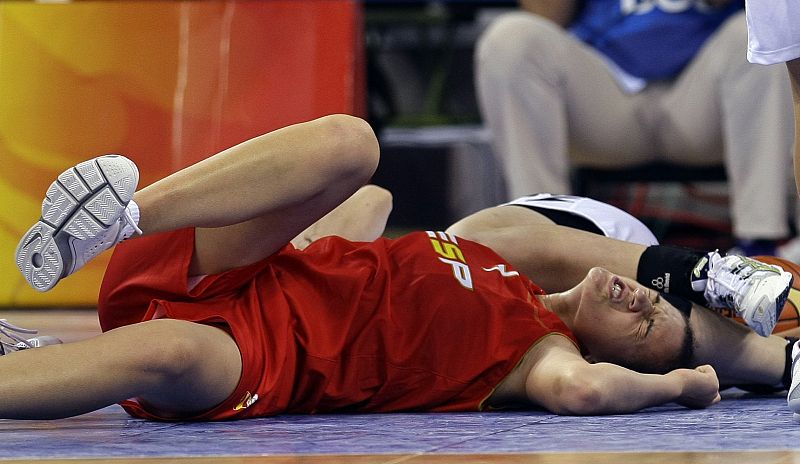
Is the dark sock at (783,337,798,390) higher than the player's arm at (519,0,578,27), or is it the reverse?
the player's arm at (519,0,578,27)

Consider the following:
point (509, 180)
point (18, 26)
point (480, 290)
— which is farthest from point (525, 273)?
point (18, 26)

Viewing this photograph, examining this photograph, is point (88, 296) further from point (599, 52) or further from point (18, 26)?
point (599, 52)

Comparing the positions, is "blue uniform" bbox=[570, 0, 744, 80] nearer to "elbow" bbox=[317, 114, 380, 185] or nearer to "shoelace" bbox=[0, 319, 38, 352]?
"elbow" bbox=[317, 114, 380, 185]

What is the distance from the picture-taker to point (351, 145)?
213 cm

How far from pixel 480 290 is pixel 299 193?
1.45ft

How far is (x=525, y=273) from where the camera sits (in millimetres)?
2750

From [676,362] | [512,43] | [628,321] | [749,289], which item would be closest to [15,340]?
[628,321]

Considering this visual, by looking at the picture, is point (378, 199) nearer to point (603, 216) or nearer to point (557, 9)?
point (603, 216)

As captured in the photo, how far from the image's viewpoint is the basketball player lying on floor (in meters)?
1.89

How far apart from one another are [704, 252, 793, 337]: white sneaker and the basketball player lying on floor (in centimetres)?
10

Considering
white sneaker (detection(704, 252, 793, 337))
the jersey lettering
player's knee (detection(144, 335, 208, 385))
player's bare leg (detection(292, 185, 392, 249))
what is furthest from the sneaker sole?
player's knee (detection(144, 335, 208, 385))

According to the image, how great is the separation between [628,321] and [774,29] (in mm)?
611

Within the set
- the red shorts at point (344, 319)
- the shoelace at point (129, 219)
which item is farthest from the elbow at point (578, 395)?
the shoelace at point (129, 219)

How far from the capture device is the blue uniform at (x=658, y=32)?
13.7 ft
